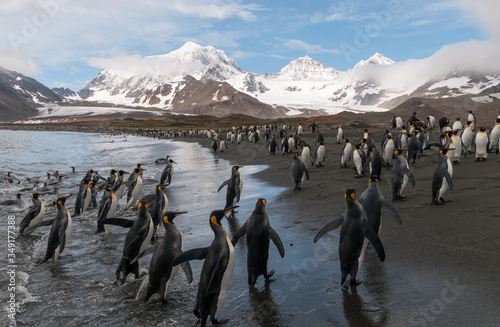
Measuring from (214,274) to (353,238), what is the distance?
1750 mm

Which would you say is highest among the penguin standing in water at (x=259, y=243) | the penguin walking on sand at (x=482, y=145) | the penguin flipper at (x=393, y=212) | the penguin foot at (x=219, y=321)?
the penguin walking on sand at (x=482, y=145)

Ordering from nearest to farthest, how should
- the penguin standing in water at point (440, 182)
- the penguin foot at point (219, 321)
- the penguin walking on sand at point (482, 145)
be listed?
1. the penguin foot at point (219, 321)
2. the penguin standing in water at point (440, 182)
3. the penguin walking on sand at point (482, 145)

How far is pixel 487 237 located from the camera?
5.04 meters

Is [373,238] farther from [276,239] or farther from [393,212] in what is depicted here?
[276,239]

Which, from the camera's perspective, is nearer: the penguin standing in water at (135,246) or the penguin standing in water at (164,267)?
the penguin standing in water at (164,267)

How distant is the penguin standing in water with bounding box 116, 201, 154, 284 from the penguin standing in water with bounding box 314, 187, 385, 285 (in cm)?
251

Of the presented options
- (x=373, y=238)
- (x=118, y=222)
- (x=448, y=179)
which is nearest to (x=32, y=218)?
(x=118, y=222)

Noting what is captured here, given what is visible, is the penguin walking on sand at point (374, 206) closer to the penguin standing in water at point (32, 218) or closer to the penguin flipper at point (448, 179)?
the penguin flipper at point (448, 179)

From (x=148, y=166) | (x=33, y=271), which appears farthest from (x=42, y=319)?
(x=148, y=166)

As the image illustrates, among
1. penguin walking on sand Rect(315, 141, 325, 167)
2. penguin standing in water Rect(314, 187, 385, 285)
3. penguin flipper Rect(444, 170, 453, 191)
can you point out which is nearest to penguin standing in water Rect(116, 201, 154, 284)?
penguin standing in water Rect(314, 187, 385, 285)

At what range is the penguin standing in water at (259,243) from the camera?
15.7 feet

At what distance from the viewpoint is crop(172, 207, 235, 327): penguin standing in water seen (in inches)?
157

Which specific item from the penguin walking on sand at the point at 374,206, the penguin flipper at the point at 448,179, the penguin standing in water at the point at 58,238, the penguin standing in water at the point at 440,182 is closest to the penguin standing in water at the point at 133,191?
the penguin standing in water at the point at 58,238

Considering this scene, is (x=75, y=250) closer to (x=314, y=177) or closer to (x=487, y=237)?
(x=487, y=237)
